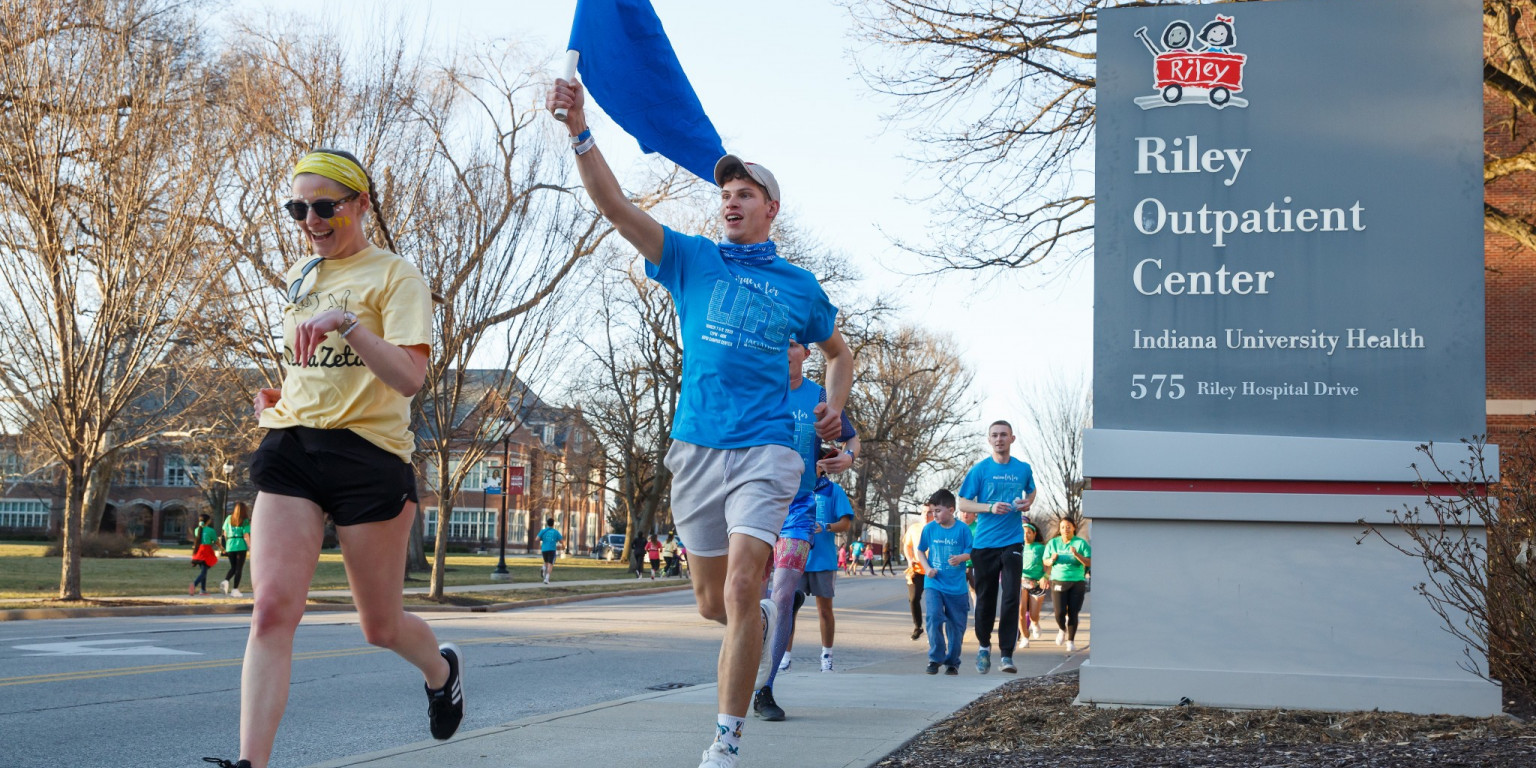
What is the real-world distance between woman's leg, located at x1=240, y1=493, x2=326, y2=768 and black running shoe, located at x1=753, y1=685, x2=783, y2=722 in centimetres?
354

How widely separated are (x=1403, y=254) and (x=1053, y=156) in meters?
8.42

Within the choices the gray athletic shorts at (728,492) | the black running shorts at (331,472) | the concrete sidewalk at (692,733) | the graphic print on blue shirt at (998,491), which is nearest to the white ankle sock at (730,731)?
the gray athletic shorts at (728,492)

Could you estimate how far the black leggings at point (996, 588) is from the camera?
39.1 feet

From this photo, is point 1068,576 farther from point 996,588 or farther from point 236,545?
point 236,545

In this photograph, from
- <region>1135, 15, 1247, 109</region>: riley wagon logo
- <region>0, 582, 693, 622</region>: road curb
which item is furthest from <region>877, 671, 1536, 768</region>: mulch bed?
<region>0, 582, 693, 622</region>: road curb

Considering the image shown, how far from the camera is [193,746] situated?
670 cm

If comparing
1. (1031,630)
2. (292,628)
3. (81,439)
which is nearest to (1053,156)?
(1031,630)

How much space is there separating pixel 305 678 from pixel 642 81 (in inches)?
254

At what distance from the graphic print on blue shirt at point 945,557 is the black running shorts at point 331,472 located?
310 inches

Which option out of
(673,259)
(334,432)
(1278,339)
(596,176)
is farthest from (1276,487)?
(334,432)

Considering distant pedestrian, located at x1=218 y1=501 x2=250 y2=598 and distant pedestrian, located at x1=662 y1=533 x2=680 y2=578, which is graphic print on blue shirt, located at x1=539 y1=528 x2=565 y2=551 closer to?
distant pedestrian, located at x1=662 y1=533 x2=680 y2=578

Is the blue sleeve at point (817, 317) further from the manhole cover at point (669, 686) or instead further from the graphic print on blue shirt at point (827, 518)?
the graphic print on blue shirt at point (827, 518)

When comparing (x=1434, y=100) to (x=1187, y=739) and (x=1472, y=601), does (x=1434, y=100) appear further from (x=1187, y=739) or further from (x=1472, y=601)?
(x=1187, y=739)

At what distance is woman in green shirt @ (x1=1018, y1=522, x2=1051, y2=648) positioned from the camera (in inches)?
722
